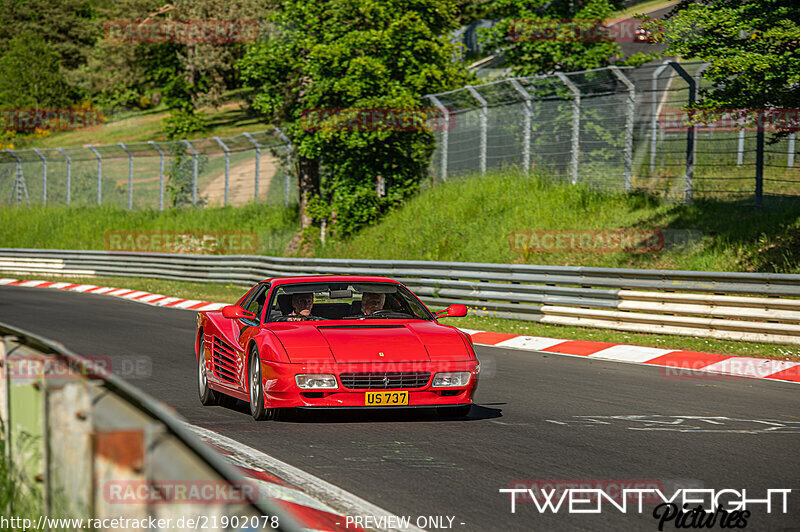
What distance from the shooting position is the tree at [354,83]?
27922mm

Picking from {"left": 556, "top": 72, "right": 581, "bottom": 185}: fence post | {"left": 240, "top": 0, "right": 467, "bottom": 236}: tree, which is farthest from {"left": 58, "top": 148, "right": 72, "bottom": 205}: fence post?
{"left": 556, "top": 72, "right": 581, "bottom": 185}: fence post

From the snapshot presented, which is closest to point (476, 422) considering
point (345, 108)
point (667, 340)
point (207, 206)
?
point (667, 340)

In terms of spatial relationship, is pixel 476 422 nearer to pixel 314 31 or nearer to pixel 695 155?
pixel 695 155

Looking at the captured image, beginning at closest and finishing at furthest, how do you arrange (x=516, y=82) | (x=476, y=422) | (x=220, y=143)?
(x=476, y=422), (x=516, y=82), (x=220, y=143)

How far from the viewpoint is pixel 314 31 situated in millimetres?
28953

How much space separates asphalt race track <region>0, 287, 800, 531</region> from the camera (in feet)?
18.5

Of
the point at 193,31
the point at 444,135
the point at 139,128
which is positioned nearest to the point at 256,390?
the point at 444,135

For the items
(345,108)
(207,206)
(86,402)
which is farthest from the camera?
(207,206)

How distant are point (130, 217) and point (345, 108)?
56.8 feet

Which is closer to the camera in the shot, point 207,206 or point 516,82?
point 516,82

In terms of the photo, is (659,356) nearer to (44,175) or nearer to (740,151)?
(740,151)

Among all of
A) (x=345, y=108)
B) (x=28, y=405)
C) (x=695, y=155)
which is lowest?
(x=28, y=405)

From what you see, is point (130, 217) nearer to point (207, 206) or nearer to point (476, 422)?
point (207, 206)

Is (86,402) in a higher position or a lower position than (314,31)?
lower
